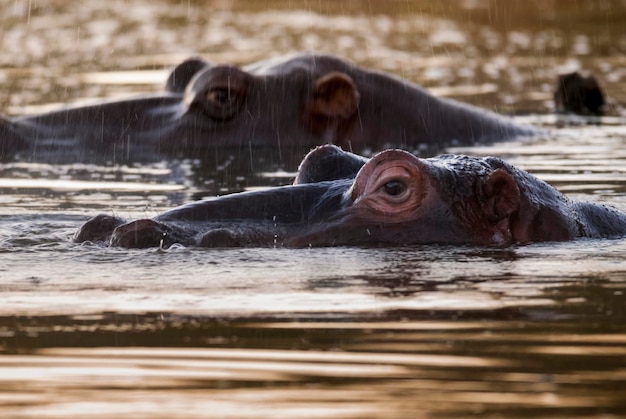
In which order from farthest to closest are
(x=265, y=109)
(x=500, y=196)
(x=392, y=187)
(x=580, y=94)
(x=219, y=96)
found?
(x=580, y=94)
(x=265, y=109)
(x=219, y=96)
(x=500, y=196)
(x=392, y=187)

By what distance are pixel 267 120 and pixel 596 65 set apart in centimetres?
616

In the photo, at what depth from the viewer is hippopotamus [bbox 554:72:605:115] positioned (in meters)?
12.6

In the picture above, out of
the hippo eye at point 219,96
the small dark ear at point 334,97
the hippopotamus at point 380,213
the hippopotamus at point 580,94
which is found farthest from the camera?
the hippopotamus at point 580,94

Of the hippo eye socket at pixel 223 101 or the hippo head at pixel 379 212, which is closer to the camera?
the hippo head at pixel 379 212

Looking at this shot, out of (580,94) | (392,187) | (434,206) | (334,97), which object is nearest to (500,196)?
(434,206)

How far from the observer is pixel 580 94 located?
41.3ft

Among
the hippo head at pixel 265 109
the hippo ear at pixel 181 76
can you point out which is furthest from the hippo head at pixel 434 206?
the hippo ear at pixel 181 76

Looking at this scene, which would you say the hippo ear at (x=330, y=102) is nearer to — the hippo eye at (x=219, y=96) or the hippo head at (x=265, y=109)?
the hippo head at (x=265, y=109)

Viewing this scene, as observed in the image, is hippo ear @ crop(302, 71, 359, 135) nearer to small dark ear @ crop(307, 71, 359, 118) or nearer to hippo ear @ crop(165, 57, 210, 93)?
small dark ear @ crop(307, 71, 359, 118)

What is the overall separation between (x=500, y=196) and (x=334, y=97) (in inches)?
176

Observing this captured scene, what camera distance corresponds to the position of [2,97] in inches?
528

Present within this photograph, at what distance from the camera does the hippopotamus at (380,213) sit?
595 centimetres

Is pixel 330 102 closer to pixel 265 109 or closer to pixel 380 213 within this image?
pixel 265 109

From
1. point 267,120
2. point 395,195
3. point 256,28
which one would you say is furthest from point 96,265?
point 256,28
